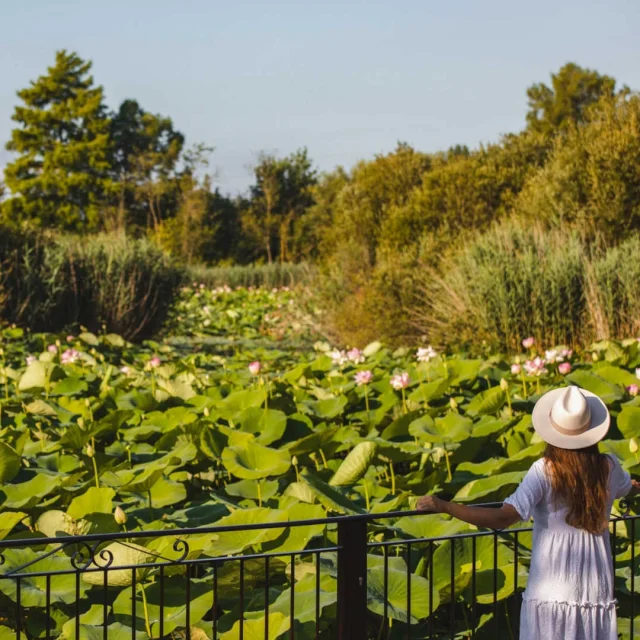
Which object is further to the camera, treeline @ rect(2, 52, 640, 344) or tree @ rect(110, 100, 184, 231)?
tree @ rect(110, 100, 184, 231)

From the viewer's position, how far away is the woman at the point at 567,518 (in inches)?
73.4

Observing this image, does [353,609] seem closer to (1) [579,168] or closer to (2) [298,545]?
(2) [298,545]

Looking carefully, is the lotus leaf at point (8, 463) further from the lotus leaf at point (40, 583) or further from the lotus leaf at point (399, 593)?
the lotus leaf at point (399, 593)

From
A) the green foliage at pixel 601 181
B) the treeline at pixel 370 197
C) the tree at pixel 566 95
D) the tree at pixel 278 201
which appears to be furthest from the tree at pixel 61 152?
the green foliage at pixel 601 181

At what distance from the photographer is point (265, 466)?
3174 mm

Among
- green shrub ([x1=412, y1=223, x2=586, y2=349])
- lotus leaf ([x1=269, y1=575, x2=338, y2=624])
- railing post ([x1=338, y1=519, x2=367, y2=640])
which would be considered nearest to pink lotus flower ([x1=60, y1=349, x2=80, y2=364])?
lotus leaf ([x1=269, y1=575, x2=338, y2=624])

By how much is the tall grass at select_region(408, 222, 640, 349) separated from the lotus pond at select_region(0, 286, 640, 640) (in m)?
2.91

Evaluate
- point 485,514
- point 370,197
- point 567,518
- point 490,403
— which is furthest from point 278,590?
point 370,197

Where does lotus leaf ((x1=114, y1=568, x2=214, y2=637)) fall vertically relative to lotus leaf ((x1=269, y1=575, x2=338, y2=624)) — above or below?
below

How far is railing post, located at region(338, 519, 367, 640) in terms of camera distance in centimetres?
194

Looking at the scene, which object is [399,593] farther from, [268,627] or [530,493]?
[530,493]

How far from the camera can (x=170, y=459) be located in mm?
3240

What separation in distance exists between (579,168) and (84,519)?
12.1 metres

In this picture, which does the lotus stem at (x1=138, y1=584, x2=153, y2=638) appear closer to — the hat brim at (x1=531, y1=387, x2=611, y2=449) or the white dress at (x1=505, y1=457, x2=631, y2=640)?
the white dress at (x1=505, y1=457, x2=631, y2=640)
